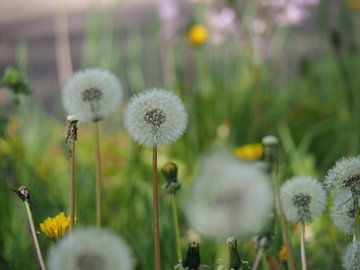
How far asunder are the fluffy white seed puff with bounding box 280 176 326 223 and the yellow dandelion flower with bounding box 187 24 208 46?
305 cm

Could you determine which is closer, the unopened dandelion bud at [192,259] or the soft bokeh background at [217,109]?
the unopened dandelion bud at [192,259]

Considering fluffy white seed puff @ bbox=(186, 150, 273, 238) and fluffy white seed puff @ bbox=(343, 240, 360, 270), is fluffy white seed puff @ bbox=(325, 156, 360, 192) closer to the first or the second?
fluffy white seed puff @ bbox=(343, 240, 360, 270)

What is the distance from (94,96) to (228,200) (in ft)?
2.03

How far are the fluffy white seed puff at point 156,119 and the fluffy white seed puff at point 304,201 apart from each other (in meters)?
0.23

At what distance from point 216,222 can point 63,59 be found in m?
6.55

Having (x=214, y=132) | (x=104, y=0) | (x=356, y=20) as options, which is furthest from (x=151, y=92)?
(x=104, y=0)

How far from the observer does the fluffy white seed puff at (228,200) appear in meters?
0.96

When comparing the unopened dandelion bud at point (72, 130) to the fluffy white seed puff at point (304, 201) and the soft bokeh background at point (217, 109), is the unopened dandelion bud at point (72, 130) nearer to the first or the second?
the fluffy white seed puff at point (304, 201)

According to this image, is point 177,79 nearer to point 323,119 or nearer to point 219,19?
point 219,19

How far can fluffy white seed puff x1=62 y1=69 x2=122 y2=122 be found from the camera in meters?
1.50

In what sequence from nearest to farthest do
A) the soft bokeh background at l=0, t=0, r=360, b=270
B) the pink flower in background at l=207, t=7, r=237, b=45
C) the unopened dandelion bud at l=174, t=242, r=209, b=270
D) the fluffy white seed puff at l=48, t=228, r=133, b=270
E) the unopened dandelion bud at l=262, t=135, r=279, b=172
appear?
the fluffy white seed puff at l=48, t=228, r=133, b=270
the unopened dandelion bud at l=174, t=242, r=209, b=270
the unopened dandelion bud at l=262, t=135, r=279, b=172
the soft bokeh background at l=0, t=0, r=360, b=270
the pink flower in background at l=207, t=7, r=237, b=45

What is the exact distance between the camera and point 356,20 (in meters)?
5.01

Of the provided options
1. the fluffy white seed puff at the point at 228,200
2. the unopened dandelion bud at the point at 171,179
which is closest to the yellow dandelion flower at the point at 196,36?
the unopened dandelion bud at the point at 171,179

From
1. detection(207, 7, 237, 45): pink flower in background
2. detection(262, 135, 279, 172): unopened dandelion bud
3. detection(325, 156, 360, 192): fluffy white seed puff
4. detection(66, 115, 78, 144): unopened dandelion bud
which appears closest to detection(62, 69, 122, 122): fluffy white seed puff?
detection(66, 115, 78, 144): unopened dandelion bud
